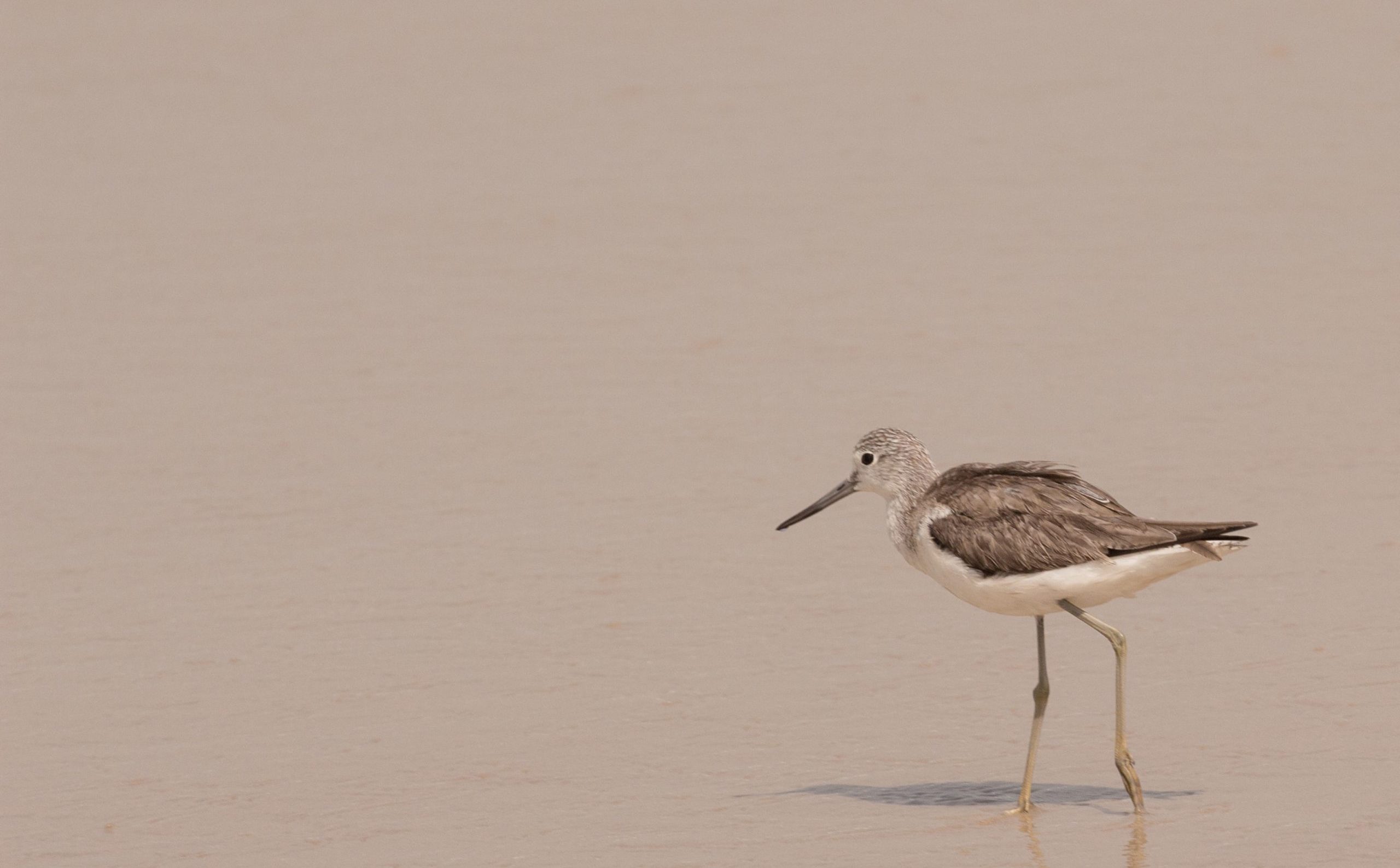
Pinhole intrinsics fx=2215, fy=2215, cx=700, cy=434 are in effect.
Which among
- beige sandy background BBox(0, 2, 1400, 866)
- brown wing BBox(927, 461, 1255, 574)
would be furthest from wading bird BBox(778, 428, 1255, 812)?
beige sandy background BBox(0, 2, 1400, 866)

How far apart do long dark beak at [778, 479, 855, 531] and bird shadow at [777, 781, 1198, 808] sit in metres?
1.24

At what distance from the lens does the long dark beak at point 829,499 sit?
865 centimetres

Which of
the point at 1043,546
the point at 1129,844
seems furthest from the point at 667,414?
the point at 1129,844

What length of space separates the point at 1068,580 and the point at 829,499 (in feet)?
5.14

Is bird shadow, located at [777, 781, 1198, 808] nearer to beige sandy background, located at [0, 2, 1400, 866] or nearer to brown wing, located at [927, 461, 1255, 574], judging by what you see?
beige sandy background, located at [0, 2, 1400, 866]

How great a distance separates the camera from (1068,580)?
747cm

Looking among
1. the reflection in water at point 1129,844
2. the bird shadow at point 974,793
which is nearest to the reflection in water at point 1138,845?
the reflection in water at point 1129,844

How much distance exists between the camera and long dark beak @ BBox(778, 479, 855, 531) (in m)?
8.65

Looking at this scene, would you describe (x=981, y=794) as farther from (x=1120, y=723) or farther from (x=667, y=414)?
(x=667, y=414)

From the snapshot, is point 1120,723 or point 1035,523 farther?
point 1035,523

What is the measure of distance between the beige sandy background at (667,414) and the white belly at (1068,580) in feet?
2.23

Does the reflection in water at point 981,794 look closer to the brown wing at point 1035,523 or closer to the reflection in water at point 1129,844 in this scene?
the reflection in water at point 1129,844

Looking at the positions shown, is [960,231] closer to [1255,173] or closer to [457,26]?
[1255,173]

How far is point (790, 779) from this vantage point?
7.98m
